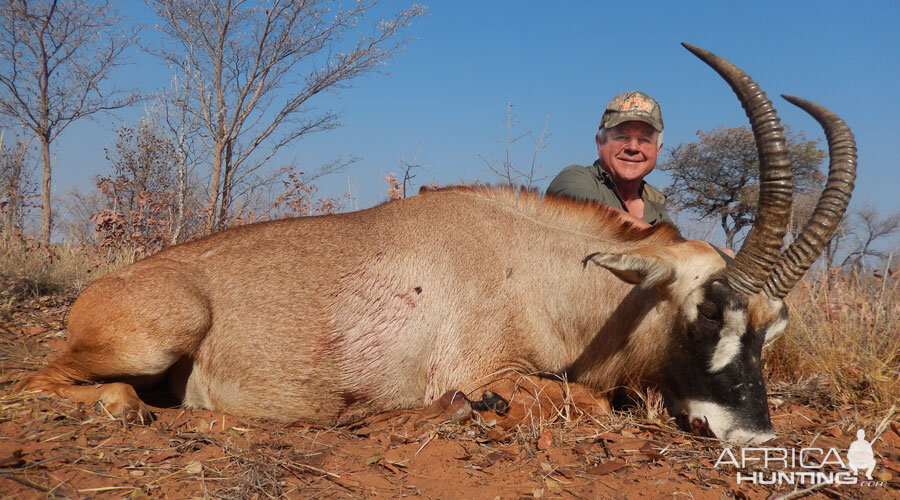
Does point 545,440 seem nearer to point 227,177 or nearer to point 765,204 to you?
point 765,204

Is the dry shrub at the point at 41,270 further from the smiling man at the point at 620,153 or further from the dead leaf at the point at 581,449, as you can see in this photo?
the dead leaf at the point at 581,449

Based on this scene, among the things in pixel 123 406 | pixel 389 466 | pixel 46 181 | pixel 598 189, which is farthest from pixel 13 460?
pixel 46 181

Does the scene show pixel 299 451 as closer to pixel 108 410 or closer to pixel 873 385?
pixel 108 410

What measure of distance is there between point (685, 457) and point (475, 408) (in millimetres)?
1356

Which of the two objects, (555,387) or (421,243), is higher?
(421,243)

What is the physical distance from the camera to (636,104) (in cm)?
623

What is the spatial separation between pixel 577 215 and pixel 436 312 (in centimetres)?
147

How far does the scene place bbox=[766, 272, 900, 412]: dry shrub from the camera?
14.7 ft

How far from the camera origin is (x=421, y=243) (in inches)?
172

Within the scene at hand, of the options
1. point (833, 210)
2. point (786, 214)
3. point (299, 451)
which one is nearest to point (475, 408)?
point (299, 451)

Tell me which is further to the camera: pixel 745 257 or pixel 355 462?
pixel 745 257

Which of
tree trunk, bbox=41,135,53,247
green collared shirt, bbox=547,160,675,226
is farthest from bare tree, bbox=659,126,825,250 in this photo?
tree trunk, bbox=41,135,53,247

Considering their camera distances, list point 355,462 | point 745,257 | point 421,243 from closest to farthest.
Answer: point 355,462 < point 745,257 < point 421,243

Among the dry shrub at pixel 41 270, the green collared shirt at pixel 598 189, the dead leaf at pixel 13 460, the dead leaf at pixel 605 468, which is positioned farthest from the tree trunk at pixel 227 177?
the dead leaf at pixel 605 468
